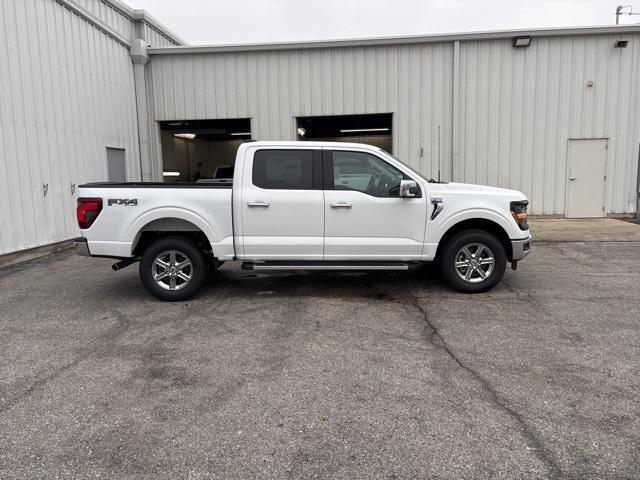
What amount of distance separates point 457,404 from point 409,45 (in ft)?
39.4

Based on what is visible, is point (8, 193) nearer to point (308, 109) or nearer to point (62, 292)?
point (62, 292)

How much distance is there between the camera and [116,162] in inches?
523

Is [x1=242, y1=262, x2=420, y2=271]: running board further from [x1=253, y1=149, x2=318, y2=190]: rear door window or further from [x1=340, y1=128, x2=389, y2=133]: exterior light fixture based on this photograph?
[x1=340, y1=128, x2=389, y2=133]: exterior light fixture

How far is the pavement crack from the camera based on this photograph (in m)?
2.82

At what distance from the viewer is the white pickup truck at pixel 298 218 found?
6.11 m

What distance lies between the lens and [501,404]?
11.5 ft

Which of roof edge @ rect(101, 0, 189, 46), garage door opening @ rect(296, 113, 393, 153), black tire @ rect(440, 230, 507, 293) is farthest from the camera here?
garage door opening @ rect(296, 113, 393, 153)

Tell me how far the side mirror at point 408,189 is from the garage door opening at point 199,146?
11.4m

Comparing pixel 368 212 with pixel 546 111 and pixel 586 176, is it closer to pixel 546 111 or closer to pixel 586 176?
pixel 546 111

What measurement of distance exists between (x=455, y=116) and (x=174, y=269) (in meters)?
9.95

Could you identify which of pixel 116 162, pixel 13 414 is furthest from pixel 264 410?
pixel 116 162

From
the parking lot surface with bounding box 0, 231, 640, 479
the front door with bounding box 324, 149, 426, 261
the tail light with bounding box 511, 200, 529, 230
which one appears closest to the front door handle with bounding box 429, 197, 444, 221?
the front door with bounding box 324, 149, 426, 261

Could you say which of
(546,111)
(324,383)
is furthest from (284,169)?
(546,111)

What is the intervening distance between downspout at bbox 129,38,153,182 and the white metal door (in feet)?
38.8
